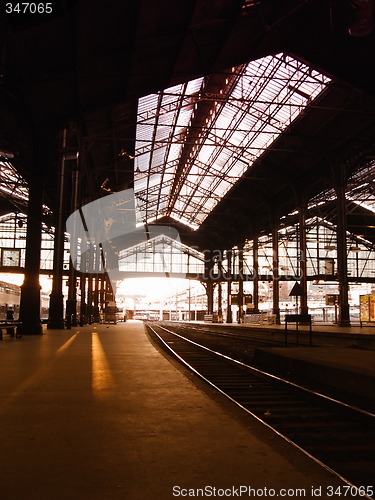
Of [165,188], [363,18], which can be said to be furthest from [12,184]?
[363,18]

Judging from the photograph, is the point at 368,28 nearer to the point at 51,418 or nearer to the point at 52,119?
the point at 52,119

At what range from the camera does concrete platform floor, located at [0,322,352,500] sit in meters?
3.05

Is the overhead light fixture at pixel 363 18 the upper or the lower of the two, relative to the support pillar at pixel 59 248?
upper

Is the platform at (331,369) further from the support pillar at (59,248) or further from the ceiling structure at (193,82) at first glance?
the support pillar at (59,248)

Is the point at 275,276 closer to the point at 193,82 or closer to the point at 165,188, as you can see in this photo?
the point at 165,188

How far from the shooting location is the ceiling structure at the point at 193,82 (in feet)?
48.5

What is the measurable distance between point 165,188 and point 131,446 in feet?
131

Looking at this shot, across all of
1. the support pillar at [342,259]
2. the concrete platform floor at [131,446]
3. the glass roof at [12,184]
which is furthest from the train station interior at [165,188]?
the glass roof at [12,184]

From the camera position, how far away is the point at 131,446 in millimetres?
3926

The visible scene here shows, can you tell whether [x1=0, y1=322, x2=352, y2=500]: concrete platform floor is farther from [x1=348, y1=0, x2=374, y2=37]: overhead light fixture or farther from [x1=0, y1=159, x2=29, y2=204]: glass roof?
[x1=0, y1=159, x2=29, y2=204]: glass roof

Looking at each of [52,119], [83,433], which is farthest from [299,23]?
[83,433]

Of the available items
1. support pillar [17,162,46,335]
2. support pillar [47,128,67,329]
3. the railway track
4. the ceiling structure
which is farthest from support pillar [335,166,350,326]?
the railway track

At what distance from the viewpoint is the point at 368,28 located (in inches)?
564

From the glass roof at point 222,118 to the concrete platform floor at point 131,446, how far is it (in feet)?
58.1
